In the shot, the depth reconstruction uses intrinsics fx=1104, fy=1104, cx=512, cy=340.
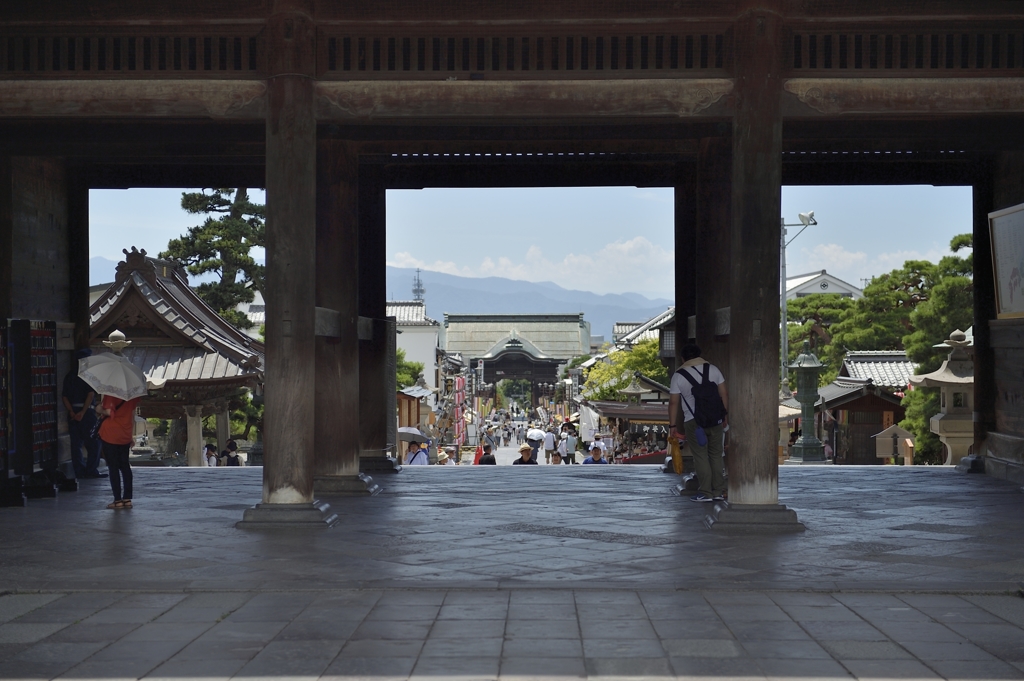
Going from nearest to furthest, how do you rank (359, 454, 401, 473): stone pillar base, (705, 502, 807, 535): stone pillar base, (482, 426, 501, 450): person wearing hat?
1. (705, 502, 807, 535): stone pillar base
2. (359, 454, 401, 473): stone pillar base
3. (482, 426, 501, 450): person wearing hat

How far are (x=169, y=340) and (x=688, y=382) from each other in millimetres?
12520

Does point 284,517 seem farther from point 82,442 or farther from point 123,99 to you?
point 82,442

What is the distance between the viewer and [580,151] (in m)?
13.7

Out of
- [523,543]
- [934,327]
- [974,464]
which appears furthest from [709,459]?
[934,327]

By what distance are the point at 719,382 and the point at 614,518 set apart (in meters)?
1.77

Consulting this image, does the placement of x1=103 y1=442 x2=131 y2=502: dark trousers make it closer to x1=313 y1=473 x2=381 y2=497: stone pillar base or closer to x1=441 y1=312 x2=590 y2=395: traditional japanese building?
x1=313 y1=473 x2=381 y2=497: stone pillar base

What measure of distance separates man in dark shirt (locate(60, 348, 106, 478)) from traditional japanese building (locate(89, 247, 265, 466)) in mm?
5880

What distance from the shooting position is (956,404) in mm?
18531

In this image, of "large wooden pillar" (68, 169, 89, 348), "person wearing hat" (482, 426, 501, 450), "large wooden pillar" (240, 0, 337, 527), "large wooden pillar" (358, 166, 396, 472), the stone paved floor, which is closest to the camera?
the stone paved floor

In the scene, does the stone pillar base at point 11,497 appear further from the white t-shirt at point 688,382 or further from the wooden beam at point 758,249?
the wooden beam at point 758,249

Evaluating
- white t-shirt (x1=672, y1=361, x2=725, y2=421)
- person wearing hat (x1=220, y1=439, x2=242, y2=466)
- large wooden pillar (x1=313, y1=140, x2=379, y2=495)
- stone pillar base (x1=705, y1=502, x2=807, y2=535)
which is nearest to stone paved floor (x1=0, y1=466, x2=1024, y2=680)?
stone pillar base (x1=705, y1=502, x2=807, y2=535)

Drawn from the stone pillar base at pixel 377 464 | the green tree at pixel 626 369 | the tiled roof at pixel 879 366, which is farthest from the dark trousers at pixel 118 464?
the tiled roof at pixel 879 366

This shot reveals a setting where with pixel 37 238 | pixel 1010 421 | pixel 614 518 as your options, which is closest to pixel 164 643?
pixel 614 518

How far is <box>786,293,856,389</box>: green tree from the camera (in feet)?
153
